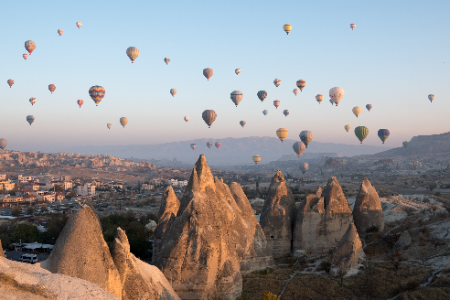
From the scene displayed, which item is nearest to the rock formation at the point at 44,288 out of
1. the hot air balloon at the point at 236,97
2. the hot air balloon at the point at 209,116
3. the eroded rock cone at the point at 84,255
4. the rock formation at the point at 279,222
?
the eroded rock cone at the point at 84,255

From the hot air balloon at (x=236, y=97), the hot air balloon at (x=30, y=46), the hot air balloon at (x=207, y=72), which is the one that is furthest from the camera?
the hot air balloon at (x=207, y=72)

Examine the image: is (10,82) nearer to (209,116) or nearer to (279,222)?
(209,116)

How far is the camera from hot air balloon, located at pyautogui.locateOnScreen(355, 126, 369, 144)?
6213 cm

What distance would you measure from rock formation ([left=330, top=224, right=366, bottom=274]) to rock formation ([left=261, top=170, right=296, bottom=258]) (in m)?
4.38

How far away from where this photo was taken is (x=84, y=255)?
973cm

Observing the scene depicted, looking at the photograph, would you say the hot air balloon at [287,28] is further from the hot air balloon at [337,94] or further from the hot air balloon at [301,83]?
the hot air balloon at [337,94]

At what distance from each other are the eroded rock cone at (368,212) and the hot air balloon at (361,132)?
35.7m

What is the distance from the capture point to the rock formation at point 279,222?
80.3ft

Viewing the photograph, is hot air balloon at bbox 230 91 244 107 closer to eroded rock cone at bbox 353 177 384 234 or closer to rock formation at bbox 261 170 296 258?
eroded rock cone at bbox 353 177 384 234

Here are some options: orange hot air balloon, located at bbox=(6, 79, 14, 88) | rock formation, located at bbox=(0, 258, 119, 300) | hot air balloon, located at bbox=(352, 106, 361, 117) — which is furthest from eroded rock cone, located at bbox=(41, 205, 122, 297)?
orange hot air balloon, located at bbox=(6, 79, 14, 88)

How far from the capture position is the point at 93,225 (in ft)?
33.1

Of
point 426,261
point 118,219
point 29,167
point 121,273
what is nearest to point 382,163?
point 29,167

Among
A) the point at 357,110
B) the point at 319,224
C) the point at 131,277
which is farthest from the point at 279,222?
the point at 357,110

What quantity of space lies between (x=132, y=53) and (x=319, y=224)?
Result: 41467 mm
